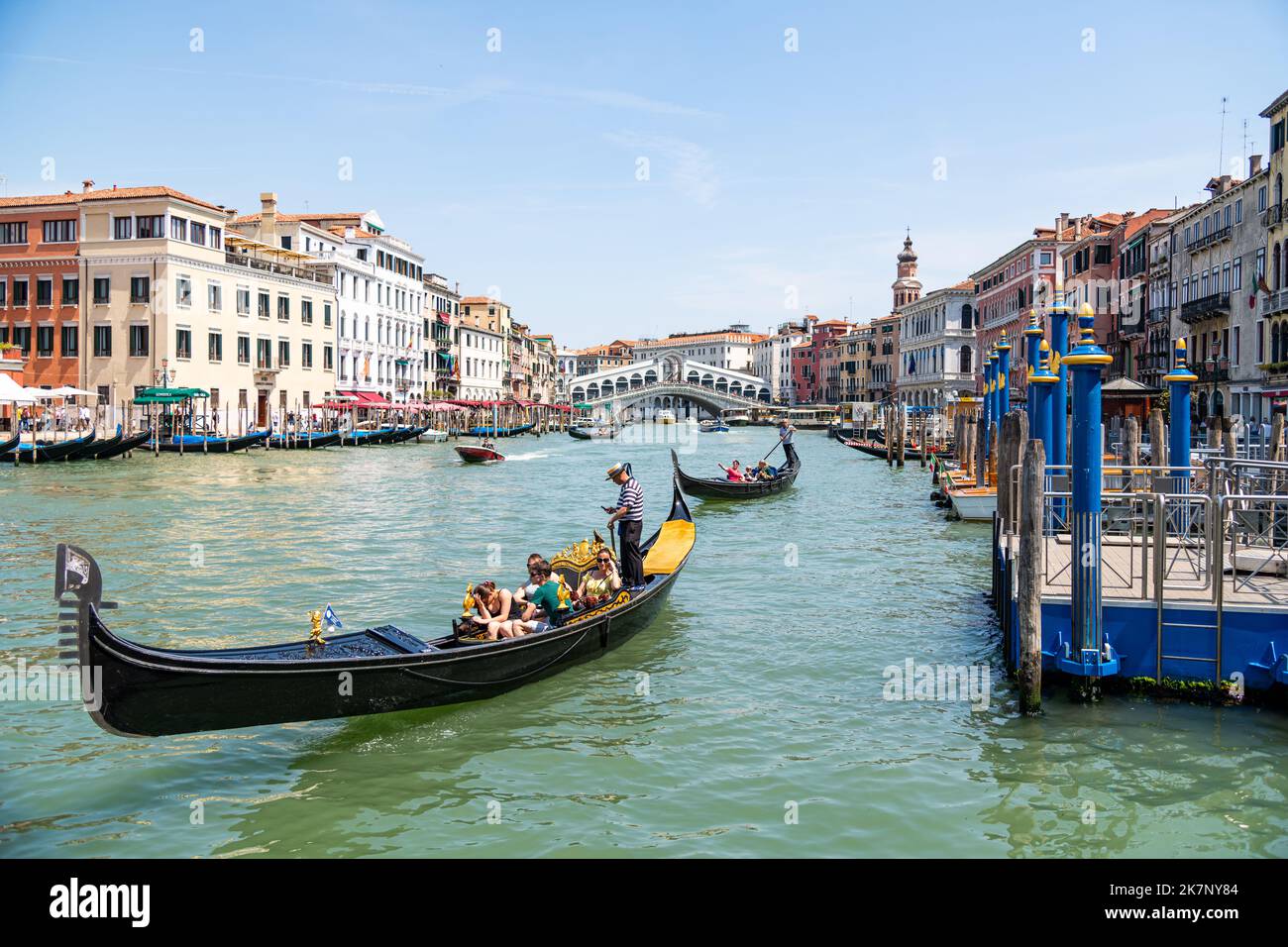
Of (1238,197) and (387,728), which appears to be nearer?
(387,728)

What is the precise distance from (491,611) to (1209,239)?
990 inches

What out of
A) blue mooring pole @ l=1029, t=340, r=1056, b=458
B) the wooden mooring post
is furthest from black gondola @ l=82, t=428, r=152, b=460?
the wooden mooring post

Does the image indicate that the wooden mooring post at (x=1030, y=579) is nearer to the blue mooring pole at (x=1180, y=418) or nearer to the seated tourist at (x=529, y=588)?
the seated tourist at (x=529, y=588)

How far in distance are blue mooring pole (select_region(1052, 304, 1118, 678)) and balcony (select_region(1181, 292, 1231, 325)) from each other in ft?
71.7

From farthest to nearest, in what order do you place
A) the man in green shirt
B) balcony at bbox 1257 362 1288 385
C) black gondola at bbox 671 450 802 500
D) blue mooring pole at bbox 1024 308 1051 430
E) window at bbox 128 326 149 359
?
window at bbox 128 326 149 359 < balcony at bbox 1257 362 1288 385 < black gondola at bbox 671 450 802 500 < blue mooring pole at bbox 1024 308 1051 430 < the man in green shirt

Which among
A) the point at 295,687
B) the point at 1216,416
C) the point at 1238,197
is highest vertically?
the point at 1238,197

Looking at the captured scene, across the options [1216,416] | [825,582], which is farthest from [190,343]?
[1216,416]

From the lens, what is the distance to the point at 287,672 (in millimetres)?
5137

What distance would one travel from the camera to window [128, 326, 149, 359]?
1195 inches

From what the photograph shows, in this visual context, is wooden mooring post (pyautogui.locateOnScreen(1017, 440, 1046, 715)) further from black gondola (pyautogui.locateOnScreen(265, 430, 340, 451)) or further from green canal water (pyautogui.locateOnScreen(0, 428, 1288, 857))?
black gondola (pyautogui.locateOnScreen(265, 430, 340, 451))

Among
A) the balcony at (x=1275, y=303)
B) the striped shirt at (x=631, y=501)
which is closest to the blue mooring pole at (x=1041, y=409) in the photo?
the striped shirt at (x=631, y=501)
